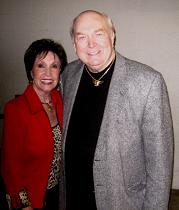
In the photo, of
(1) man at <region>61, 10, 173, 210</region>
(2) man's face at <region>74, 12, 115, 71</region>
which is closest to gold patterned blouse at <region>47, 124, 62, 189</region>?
(1) man at <region>61, 10, 173, 210</region>

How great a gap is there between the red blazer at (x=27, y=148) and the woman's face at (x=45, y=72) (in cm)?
11

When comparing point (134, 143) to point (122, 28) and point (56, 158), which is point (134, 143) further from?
point (122, 28)

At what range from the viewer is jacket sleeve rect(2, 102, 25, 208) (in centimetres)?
171

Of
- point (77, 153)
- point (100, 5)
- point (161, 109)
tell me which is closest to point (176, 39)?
point (100, 5)

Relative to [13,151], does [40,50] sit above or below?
above

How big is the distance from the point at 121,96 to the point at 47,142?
67 cm

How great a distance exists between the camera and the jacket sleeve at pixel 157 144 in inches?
51.0

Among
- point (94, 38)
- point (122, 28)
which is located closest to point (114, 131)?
point (94, 38)

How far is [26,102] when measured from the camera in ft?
5.89

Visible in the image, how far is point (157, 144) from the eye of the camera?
1328 mm

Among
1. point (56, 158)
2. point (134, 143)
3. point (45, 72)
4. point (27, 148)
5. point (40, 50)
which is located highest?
point (40, 50)

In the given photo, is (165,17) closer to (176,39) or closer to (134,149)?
(176,39)

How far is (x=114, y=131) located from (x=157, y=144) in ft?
0.79

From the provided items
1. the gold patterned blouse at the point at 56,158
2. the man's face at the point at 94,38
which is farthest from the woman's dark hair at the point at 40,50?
the gold patterned blouse at the point at 56,158
